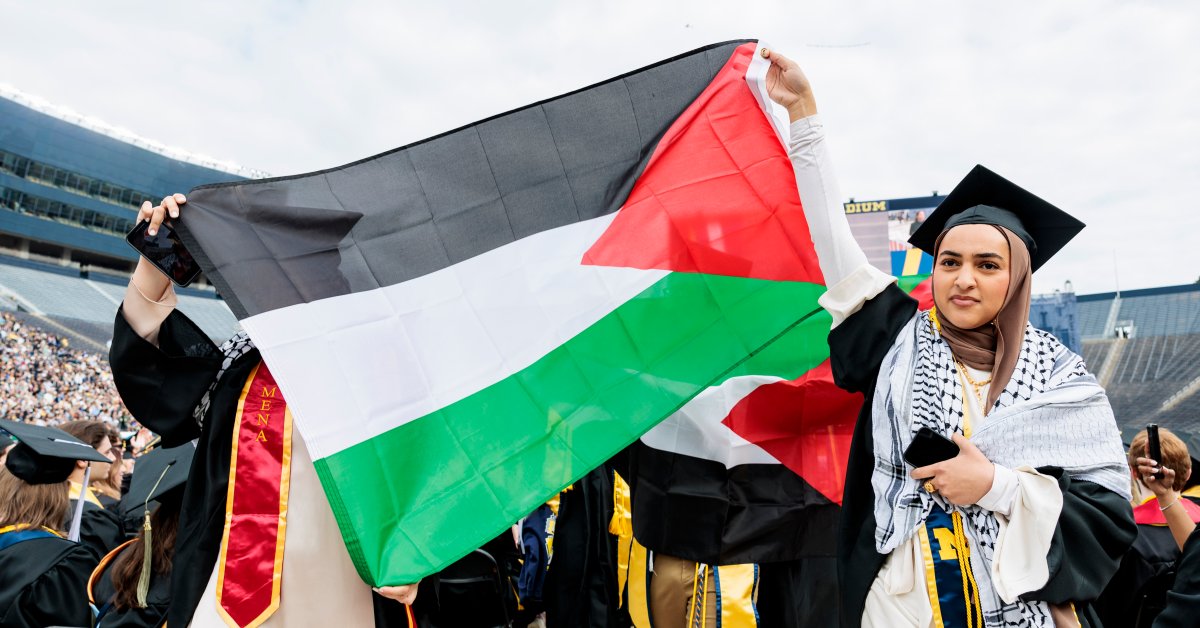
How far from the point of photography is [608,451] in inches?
96.4

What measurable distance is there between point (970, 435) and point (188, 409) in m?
2.29

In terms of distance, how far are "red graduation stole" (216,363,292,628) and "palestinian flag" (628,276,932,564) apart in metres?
1.62

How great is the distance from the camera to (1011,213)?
217 centimetres

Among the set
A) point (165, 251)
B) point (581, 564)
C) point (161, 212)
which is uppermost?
point (161, 212)

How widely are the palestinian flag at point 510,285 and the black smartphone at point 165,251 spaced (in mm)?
101

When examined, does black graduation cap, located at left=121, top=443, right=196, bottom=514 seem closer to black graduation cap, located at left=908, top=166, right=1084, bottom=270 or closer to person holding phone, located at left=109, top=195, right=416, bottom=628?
person holding phone, located at left=109, top=195, right=416, bottom=628

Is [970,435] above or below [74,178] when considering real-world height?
below

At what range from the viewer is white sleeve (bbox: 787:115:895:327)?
2146mm

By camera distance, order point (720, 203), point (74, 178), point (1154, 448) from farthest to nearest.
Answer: point (74, 178), point (1154, 448), point (720, 203)

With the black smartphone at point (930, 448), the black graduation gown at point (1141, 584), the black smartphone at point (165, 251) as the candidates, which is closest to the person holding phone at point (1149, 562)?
the black graduation gown at point (1141, 584)

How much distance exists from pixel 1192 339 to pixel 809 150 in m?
44.8

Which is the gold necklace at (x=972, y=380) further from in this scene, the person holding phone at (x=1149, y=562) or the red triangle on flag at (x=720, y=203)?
the person holding phone at (x=1149, y=562)

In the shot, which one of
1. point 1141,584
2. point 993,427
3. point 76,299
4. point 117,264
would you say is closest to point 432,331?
point 993,427

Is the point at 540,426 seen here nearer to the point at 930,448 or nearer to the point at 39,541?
the point at 930,448
